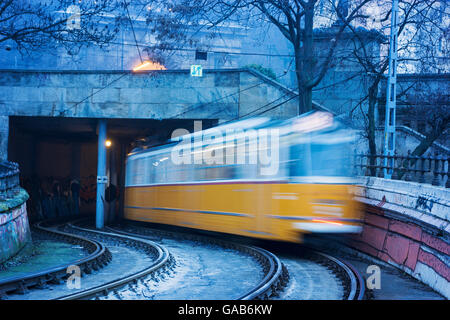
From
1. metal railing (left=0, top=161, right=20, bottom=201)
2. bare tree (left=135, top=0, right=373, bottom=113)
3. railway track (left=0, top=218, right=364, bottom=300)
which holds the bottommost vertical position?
railway track (left=0, top=218, right=364, bottom=300)

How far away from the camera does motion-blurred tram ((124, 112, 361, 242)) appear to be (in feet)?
41.6

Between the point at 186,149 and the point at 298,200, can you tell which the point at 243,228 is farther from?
the point at 186,149

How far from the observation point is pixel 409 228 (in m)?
11.8

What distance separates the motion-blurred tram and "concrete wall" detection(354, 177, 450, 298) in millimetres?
717

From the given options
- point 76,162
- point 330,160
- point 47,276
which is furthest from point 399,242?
point 76,162

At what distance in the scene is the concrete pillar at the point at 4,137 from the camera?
75.8 ft

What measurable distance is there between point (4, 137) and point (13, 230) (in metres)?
10.3

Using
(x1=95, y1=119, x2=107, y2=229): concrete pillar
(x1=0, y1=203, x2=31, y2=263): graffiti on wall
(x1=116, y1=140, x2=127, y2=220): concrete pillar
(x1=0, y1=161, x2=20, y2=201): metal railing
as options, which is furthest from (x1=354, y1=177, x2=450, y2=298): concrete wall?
(x1=116, y1=140, x2=127, y2=220): concrete pillar

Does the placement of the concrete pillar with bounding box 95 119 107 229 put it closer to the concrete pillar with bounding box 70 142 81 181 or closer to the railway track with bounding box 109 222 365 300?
the railway track with bounding box 109 222 365 300

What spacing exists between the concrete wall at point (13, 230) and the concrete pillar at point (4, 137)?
734 cm

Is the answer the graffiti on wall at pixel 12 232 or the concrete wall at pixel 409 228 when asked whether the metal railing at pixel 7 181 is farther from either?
the concrete wall at pixel 409 228

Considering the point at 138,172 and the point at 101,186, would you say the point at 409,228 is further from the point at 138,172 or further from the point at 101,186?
the point at 101,186

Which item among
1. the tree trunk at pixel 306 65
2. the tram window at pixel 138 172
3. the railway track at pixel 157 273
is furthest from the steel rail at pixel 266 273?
the tree trunk at pixel 306 65
